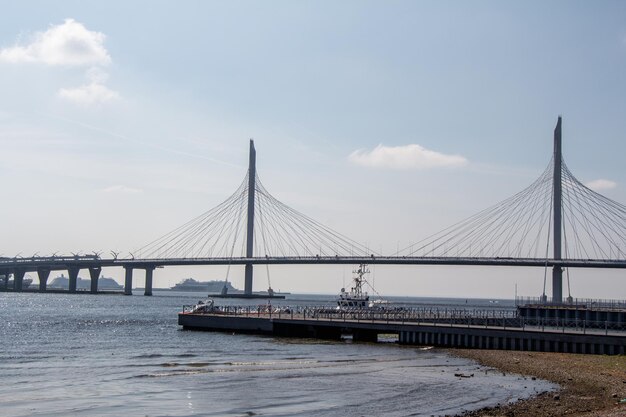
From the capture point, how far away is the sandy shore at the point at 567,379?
30.6 m

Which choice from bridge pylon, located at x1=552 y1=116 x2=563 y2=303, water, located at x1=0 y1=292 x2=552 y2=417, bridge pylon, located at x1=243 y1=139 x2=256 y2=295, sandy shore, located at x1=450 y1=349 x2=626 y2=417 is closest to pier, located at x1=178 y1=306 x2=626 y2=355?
sandy shore, located at x1=450 y1=349 x2=626 y2=417

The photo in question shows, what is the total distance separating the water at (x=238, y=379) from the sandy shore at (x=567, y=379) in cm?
155

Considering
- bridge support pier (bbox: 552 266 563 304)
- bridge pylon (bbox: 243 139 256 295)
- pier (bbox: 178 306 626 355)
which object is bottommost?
pier (bbox: 178 306 626 355)

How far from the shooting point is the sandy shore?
30609 mm

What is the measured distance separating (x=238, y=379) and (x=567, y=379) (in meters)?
16.0

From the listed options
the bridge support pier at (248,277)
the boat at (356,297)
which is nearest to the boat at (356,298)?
the boat at (356,297)

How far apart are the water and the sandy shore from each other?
1.55 metres

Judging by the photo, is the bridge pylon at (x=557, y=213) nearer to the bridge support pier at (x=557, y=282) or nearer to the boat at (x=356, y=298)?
the bridge support pier at (x=557, y=282)

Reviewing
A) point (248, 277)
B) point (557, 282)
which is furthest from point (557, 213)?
point (248, 277)

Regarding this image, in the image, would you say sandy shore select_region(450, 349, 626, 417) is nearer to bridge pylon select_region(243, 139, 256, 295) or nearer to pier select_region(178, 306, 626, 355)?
pier select_region(178, 306, 626, 355)

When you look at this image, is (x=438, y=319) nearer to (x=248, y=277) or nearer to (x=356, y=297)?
(x=356, y=297)

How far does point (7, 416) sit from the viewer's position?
30.2m

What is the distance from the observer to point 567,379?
39281 mm

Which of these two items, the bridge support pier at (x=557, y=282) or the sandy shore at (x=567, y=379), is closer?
the sandy shore at (x=567, y=379)
